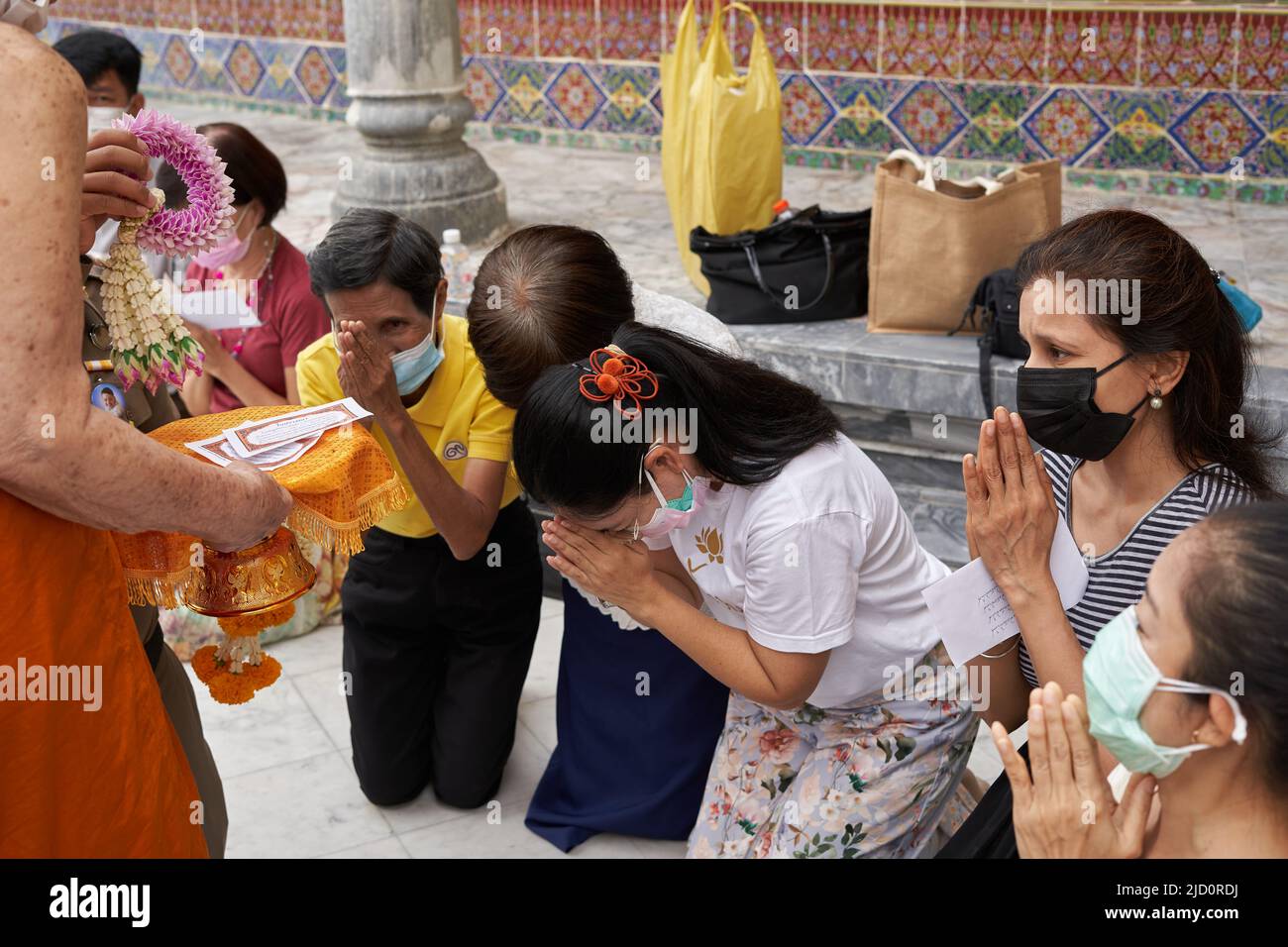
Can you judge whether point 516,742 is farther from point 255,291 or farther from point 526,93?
point 526,93

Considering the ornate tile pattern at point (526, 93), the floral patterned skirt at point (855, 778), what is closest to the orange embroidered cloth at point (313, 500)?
the floral patterned skirt at point (855, 778)

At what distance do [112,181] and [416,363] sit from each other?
3.31 ft

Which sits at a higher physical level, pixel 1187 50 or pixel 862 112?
pixel 1187 50

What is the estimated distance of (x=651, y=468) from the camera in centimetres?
237

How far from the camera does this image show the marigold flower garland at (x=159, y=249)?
226 cm


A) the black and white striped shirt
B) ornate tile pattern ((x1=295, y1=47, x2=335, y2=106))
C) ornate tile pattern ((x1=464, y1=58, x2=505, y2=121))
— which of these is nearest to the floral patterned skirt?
the black and white striped shirt

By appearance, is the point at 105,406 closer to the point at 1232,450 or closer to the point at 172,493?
the point at 172,493

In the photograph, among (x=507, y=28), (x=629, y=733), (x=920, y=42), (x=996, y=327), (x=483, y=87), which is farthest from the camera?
(x=483, y=87)

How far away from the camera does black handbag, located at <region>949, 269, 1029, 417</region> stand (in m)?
4.01

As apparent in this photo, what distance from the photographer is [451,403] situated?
3285 millimetres

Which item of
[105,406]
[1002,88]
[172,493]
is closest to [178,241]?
[105,406]

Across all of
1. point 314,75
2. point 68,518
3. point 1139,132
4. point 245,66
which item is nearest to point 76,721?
point 68,518

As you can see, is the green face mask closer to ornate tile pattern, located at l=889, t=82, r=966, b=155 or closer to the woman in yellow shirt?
the woman in yellow shirt

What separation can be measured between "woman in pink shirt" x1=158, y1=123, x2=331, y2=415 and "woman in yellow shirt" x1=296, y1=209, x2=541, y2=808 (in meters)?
0.76
